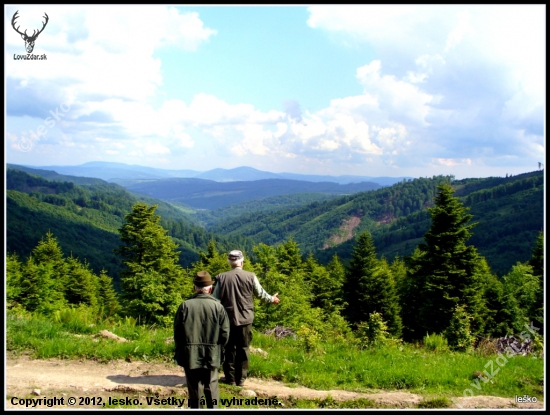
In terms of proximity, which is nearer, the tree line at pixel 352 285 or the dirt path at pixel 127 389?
the dirt path at pixel 127 389

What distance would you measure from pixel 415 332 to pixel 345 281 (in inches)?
338

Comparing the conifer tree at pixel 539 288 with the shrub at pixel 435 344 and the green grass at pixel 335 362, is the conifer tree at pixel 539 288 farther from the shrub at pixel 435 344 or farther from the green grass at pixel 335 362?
the green grass at pixel 335 362

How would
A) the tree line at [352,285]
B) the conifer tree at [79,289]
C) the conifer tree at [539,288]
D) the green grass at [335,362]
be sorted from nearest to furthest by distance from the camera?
the green grass at [335,362] < the tree line at [352,285] < the conifer tree at [539,288] < the conifer tree at [79,289]

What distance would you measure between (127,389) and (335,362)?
4028mm

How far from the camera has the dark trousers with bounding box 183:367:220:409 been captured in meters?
6.01

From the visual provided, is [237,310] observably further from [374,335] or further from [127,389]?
[374,335]

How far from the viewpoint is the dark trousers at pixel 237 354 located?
23.5 feet

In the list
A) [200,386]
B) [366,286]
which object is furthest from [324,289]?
[200,386]

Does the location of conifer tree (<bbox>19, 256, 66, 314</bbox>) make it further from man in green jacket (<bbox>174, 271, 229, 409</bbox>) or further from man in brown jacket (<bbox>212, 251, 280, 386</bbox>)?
man in green jacket (<bbox>174, 271, 229, 409</bbox>)

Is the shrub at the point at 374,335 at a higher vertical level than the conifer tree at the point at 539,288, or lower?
higher

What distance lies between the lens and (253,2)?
23.0 feet

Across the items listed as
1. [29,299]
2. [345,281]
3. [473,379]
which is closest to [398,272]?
[345,281]

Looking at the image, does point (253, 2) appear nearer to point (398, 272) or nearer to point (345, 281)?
point (345, 281)

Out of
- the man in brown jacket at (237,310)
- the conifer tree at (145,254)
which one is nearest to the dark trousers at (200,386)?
the man in brown jacket at (237,310)
